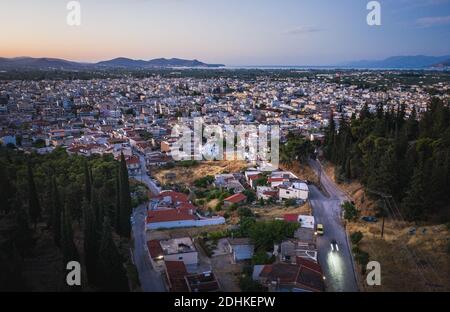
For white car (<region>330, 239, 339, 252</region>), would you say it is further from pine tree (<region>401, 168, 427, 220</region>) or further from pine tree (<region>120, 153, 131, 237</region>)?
pine tree (<region>120, 153, 131, 237</region>)

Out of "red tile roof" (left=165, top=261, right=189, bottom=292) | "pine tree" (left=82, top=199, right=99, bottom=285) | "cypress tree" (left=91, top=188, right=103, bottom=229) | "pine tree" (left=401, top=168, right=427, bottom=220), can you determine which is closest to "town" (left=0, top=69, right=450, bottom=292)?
"red tile roof" (left=165, top=261, right=189, bottom=292)

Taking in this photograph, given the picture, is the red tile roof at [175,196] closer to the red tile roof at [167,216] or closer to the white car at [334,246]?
the red tile roof at [167,216]

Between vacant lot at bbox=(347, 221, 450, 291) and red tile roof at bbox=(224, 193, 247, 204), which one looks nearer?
vacant lot at bbox=(347, 221, 450, 291)

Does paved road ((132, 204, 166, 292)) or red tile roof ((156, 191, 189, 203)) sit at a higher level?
red tile roof ((156, 191, 189, 203))

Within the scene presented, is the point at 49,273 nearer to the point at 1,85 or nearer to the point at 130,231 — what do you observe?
the point at 130,231

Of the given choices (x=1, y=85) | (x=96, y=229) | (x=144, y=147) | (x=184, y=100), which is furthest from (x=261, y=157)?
(x=1, y=85)

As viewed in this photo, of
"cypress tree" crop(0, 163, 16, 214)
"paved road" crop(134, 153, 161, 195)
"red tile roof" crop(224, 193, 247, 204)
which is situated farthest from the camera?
"paved road" crop(134, 153, 161, 195)
